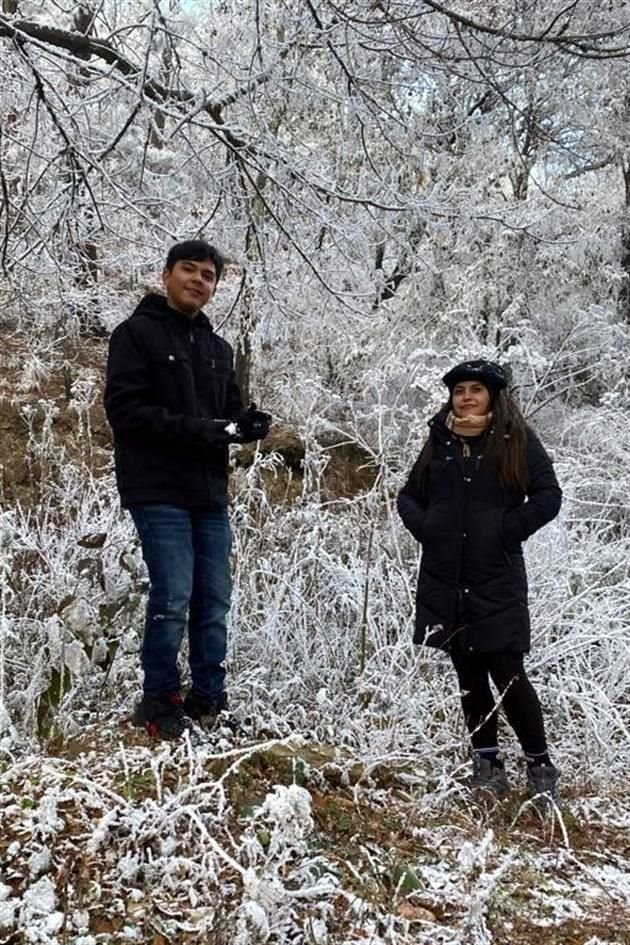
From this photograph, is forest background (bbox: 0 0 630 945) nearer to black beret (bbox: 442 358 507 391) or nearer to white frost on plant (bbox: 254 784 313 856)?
white frost on plant (bbox: 254 784 313 856)

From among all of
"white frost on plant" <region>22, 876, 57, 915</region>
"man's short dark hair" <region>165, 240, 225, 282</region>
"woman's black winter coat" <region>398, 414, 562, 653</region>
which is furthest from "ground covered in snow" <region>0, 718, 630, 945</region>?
"man's short dark hair" <region>165, 240, 225, 282</region>

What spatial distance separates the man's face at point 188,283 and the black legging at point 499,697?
1.63m

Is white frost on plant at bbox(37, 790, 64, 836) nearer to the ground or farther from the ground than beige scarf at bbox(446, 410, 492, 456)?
nearer to the ground

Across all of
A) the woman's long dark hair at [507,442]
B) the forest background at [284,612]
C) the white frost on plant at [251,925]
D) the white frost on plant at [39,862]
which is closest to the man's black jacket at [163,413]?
the forest background at [284,612]

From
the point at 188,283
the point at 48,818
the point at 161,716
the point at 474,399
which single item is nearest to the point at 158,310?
the point at 188,283

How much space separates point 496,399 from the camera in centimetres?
324

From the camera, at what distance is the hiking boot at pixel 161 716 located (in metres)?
3.03

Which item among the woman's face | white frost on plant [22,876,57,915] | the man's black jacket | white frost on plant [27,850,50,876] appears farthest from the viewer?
the woman's face

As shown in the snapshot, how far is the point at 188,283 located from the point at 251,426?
0.58 metres

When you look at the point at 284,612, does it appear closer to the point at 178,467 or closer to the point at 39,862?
the point at 178,467

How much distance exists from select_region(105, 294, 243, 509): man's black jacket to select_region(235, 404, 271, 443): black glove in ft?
0.26

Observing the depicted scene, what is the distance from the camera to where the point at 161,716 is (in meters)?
3.08

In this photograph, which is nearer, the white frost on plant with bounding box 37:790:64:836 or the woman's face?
the white frost on plant with bounding box 37:790:64:836

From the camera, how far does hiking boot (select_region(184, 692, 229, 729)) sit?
321 cm
